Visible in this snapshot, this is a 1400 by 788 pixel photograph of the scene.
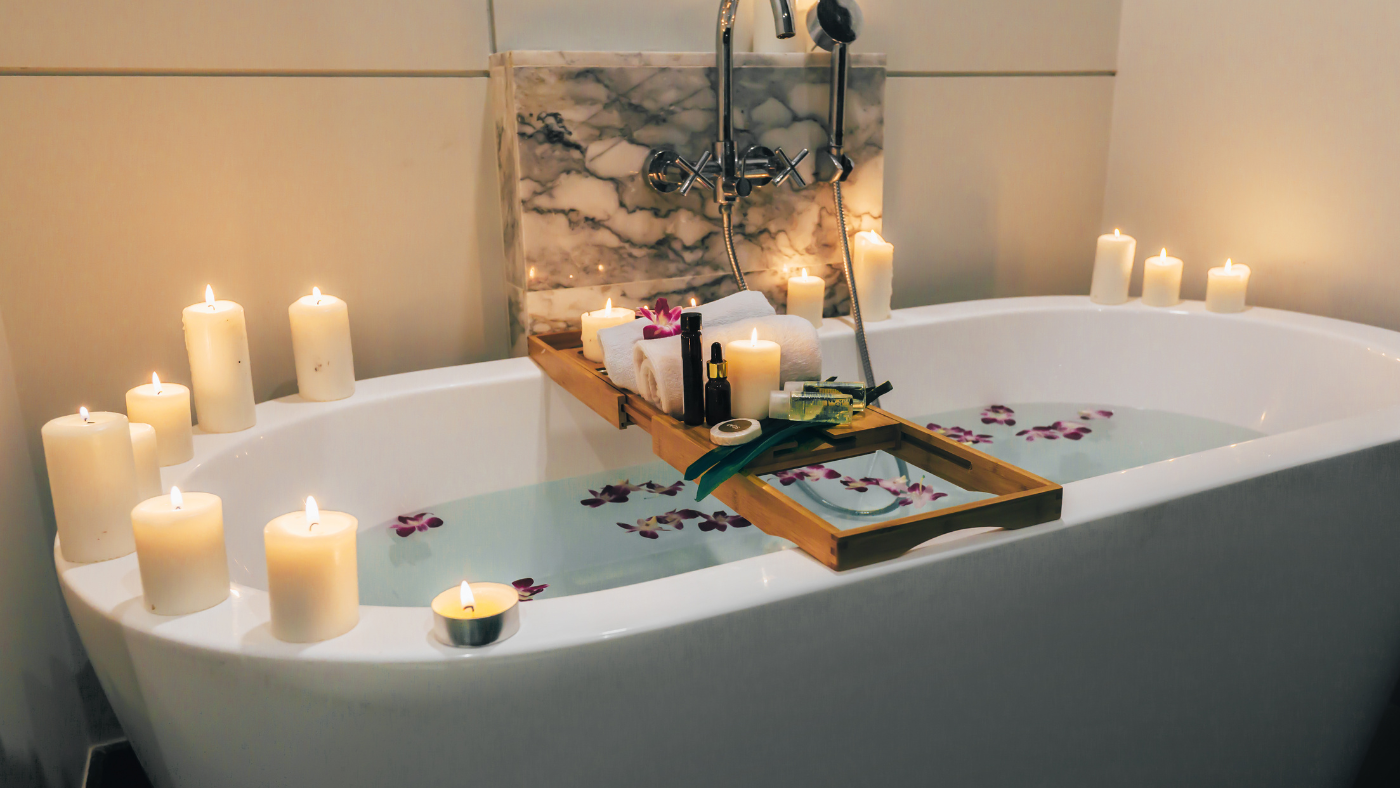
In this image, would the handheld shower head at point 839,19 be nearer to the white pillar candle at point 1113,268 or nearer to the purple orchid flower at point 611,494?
the white pillar candle at point 1113,268

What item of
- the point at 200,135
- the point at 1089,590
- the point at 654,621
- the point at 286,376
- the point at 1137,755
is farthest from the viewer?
the point at 286,376

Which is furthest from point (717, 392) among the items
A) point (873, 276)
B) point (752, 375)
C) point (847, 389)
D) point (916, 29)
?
point (916, 29)

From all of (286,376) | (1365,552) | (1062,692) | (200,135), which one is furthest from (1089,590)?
(200,135)

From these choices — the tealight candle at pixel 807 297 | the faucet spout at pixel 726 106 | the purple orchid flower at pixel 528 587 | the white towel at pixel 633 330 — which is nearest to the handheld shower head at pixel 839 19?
the faucet spout at pixel 726 106

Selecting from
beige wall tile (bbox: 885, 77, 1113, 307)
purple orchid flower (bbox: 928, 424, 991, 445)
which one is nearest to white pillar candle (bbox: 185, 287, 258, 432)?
purple orchid flower (bbox: 928, 424, 991, 445)

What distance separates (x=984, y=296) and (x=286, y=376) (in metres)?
1.56

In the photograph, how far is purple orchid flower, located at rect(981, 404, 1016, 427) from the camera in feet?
6.41

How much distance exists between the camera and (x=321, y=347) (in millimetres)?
1473

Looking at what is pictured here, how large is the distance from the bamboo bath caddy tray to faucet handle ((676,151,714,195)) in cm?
41

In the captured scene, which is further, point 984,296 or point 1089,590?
point 984,296

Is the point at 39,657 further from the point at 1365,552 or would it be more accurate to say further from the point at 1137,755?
the point at 1365,552

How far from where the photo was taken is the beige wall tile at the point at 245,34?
4.50 feet

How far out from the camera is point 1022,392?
6.74 feet

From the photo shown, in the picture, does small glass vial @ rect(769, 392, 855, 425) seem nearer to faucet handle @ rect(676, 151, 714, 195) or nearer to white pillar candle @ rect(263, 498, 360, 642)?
white pillar candle @ rect(263, 498, 360, 642)
